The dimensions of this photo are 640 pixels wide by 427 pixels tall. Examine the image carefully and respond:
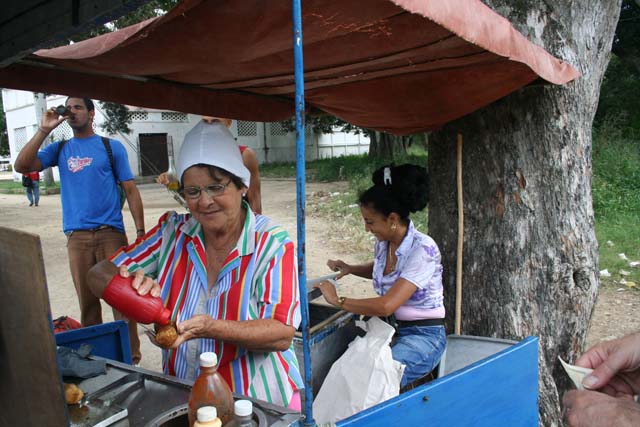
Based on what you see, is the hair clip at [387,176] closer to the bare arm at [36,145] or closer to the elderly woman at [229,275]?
the elderly woman at [229,275]

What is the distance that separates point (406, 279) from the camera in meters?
2.74

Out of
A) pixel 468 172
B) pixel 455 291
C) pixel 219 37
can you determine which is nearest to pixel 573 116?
pixel 468 172

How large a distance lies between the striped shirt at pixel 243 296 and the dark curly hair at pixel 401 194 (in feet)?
3.81

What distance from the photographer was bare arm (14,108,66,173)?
350cm

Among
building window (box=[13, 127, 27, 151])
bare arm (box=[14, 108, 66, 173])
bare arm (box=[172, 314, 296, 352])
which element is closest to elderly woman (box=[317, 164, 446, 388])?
bare arm (box=[172, 314, 296, 352])

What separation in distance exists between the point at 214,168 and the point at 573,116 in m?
2.02

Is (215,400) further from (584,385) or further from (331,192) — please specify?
(331,192)

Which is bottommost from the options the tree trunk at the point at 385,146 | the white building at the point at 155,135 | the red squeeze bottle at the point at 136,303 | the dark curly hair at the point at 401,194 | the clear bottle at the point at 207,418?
the clear bottle at the point at 207,418

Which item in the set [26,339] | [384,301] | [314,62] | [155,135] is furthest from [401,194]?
[155,135]

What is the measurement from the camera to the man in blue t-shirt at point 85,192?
12.2ft

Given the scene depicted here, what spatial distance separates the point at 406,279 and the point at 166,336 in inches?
63.4

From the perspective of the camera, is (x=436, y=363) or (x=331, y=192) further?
(x=331, y=192)

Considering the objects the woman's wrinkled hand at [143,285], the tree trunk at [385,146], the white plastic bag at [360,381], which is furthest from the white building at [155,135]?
the woman's wrinkled hand at [143,285]

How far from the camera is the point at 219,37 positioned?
169cm
